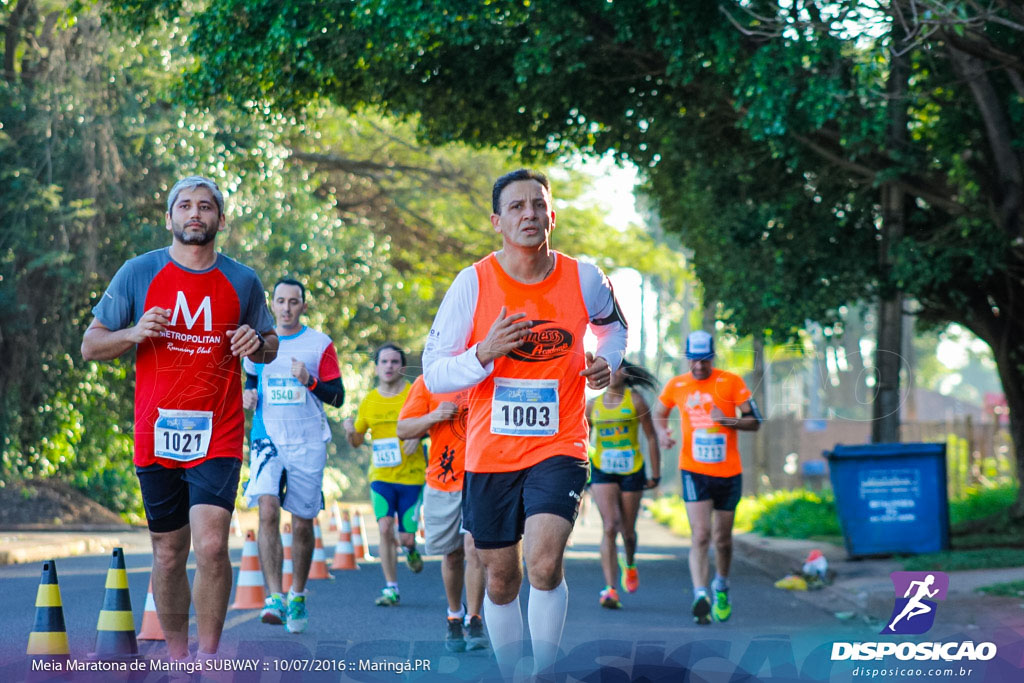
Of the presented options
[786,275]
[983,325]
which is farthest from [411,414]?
[983,325]

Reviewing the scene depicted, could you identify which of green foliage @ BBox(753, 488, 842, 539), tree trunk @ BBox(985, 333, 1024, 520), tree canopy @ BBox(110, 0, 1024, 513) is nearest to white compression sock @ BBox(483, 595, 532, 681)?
tree canopy @ BBox(110, 0, 1024, 513)

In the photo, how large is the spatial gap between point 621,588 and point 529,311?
7267 millimetres

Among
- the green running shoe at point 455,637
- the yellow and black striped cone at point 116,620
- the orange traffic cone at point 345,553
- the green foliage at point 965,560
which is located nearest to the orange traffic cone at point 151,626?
the yellow and black striped cone at point 116,620

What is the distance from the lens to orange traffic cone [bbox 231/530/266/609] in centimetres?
966

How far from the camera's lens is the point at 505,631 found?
5.50 metres

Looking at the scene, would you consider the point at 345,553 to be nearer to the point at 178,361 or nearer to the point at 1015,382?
the point at 1015,382

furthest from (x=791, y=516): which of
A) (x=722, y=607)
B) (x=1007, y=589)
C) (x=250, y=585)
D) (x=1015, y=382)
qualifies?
(x=250, y=585)

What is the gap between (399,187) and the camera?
2892 centimetres

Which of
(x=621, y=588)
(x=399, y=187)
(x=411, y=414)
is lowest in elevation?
(x=621, y=588)

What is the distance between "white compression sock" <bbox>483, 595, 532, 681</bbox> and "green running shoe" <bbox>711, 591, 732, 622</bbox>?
176 inches

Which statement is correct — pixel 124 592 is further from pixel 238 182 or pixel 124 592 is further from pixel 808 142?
pixel 238 182

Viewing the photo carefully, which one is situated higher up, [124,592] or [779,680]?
[124,592]

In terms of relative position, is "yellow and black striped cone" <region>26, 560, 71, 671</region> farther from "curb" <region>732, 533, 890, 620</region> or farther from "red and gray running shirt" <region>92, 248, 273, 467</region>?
"curb" <region>732, 533, 890, 620</region>

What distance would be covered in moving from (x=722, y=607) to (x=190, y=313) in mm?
5275
